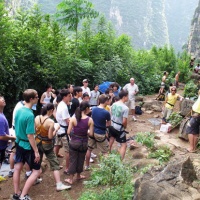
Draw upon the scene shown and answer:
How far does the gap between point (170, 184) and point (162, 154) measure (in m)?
2.29

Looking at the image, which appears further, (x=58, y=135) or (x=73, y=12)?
(x=73, y=12)

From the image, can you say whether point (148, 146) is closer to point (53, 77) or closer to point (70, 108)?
point (70, 108)

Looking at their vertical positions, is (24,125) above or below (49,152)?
above

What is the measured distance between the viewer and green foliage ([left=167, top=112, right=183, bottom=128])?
8.30 metres

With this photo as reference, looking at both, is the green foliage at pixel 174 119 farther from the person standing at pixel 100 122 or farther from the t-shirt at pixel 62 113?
the t-shirt at pixel 62 113

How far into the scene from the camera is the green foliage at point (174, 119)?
27.2ft

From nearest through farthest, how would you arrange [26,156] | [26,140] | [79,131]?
[26,140], [26,156], [79,131]

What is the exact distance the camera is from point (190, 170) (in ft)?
11.7

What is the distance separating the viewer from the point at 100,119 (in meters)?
5.14

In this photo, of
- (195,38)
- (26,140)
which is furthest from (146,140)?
(195,38)

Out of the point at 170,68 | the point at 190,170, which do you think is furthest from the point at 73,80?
the point at 170,68

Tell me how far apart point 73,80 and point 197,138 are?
20.2 feet

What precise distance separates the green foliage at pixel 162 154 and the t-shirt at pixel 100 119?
1.28 m

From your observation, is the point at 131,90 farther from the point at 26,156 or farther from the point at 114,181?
the point at 26,156
